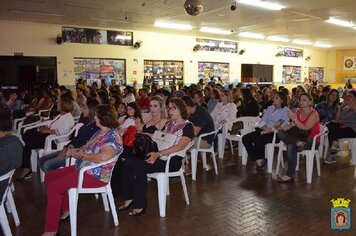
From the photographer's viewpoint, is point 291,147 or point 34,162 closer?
point 291,147

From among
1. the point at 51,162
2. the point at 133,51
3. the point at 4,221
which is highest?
the point at 133,51

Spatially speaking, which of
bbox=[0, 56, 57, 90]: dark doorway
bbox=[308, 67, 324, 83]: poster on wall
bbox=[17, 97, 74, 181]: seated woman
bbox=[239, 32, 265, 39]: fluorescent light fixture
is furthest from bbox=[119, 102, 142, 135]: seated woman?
bbox=[308, 67, 324, 83]: poster on wall

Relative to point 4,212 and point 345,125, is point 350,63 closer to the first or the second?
point 345,125

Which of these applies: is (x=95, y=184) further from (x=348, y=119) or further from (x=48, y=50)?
(x=48, y=50)

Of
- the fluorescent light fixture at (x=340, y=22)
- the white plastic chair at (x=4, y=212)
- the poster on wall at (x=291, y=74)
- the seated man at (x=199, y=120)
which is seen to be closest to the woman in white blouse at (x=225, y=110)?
the seated man at (x=199, y=120)

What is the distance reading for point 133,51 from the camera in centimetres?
1332

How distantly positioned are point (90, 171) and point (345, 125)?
4.50 metres

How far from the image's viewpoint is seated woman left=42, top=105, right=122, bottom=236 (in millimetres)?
2895

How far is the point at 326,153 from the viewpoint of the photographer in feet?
19.5

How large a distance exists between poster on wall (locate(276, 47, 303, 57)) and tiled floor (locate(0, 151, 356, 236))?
15.5m

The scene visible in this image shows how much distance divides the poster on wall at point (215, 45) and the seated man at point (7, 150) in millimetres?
12737

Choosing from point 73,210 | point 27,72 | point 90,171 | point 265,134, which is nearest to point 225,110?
point 265,134

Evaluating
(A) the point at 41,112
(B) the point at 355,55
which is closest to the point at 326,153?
(A) the point at 41,112

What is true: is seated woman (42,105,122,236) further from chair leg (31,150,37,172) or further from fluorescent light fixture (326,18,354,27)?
fluorescent light fixture (326,18,354,27)
